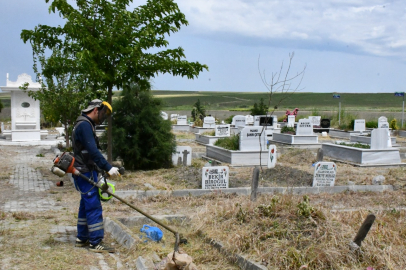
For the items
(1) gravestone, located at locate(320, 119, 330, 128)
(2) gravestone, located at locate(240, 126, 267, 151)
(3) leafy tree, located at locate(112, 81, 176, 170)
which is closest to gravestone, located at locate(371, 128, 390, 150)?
(2) gravestone, located at locate(240, 126, 267, 151)

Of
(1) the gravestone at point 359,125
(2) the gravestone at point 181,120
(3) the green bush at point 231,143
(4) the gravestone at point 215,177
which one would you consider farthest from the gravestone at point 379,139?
(2) the gravestone at point 181,120

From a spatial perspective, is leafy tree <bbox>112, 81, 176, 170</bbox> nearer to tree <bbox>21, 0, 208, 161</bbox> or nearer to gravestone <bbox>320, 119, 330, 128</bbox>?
tree <bbox>21, 0, 208, 161</bbox>

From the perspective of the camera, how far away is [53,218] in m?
7.38

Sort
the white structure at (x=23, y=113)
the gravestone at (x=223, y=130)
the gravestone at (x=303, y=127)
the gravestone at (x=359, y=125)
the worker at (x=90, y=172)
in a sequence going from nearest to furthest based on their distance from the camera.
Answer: the worker at (x=90, y=172) → the gravestone at (x=223, y=130) → the gravestone at (x=303, y=127) → the white structure at (x=23, y=113) → the gravestone at (x=359, y=125)

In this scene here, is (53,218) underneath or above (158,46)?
underneath

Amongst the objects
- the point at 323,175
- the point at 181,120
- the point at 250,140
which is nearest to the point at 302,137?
the point at 250,140

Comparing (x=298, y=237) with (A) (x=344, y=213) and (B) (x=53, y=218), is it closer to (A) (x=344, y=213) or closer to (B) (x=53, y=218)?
(A) (x=344, y=213)

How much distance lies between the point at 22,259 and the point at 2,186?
19.3 ft

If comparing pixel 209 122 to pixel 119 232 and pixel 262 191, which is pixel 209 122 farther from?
pixel 119 232

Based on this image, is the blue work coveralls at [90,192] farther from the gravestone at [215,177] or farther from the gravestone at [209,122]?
the gravestone at [209,122]

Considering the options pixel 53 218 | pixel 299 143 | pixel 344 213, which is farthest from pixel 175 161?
pixel 299 143

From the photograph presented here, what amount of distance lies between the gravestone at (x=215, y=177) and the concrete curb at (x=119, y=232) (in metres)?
3.13

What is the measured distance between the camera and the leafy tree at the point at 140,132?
1253 cm

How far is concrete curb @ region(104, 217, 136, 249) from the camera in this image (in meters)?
5.76
